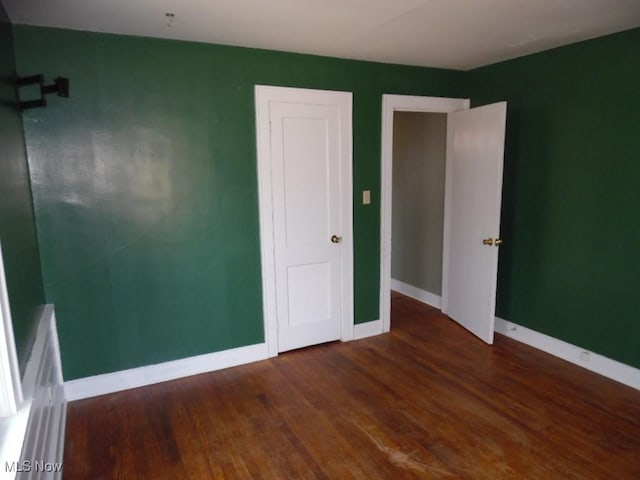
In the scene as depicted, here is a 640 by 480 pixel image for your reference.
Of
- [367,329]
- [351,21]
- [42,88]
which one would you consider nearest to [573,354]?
[367,329]

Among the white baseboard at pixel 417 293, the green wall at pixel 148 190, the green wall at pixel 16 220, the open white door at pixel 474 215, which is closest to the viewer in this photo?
the green wall at pixel 16 220

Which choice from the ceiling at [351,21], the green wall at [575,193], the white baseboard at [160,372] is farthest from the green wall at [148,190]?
the green wall at [575,193]

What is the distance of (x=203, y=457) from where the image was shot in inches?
89.0

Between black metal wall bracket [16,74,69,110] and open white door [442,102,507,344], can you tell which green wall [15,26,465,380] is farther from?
open white door [442,102,507,344]

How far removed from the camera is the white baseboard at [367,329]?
382 cm

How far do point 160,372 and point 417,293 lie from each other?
3.02m

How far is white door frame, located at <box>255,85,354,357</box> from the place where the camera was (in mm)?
3184

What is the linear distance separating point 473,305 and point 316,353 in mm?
1507

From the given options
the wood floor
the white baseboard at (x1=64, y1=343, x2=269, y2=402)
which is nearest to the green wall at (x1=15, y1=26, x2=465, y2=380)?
the white baseboard at (x1=64, y1=343, x2=269, y2=402)

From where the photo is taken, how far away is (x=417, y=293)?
16.2 ft

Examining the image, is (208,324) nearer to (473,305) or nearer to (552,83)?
(473,305)

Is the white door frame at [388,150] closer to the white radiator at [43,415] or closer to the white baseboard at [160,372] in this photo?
the white baseboard at [160,372]

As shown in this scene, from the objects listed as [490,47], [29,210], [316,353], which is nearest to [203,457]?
[316,353]

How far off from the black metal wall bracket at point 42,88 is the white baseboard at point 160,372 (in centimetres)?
179
